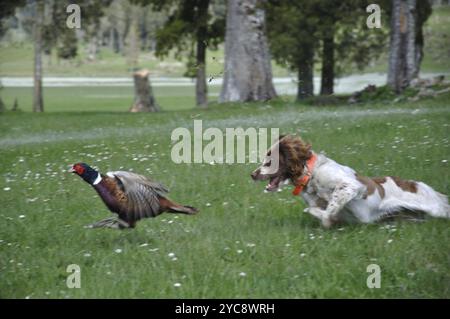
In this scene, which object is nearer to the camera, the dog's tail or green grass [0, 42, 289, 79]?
the dog's tail

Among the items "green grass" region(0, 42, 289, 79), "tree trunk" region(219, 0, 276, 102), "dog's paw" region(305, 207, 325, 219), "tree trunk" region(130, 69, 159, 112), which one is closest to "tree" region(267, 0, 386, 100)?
"tree trunk" region(130, 69, 159, 112)

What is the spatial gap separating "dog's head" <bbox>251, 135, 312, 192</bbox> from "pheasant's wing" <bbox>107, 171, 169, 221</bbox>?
142cm

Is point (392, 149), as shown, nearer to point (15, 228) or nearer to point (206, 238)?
point (206, 238)

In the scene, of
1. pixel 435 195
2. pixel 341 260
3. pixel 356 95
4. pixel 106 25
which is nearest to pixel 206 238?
pixel 341 260

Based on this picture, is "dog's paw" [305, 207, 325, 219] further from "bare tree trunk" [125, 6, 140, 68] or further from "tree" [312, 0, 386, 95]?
"bare tree trunk" [125, 6, 140, 68]

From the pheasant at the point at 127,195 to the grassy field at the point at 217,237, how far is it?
396mm

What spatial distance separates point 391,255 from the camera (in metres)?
7.77

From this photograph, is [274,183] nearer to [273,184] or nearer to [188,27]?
[273,184]

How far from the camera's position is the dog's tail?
9156mm

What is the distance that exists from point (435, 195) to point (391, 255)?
190 cm

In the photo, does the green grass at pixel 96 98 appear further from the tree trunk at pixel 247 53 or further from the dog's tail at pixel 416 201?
the dog's tail at pixel 416 201

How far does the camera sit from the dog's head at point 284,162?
29.6ft

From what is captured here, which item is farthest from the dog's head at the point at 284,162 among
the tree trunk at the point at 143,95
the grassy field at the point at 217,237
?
the tree trunk at the point at 143,95

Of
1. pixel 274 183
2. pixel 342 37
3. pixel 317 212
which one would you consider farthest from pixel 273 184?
pixel 342 37
